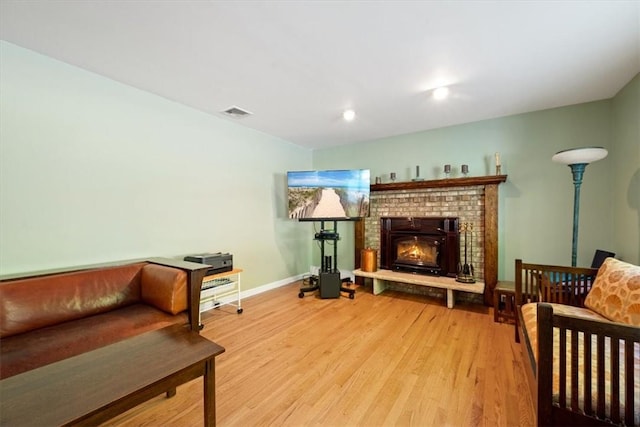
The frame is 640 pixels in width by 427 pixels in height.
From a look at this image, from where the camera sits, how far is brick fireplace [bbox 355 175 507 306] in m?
3.16

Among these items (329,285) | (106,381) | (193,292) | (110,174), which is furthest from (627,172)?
(110,174)

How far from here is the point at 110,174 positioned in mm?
2338

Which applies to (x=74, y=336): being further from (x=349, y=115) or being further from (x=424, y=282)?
(x=424, y=282)

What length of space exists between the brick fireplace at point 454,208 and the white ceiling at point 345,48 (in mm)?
1006

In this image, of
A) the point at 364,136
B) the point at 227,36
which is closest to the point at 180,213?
the point at 227,36

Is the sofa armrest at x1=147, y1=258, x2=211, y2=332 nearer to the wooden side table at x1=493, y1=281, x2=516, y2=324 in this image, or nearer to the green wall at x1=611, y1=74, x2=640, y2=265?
the wooden side table at x1=493, y1=281, x2=516, y2=324

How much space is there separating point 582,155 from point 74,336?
3.95 meters

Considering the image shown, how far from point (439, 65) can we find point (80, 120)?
10.0ft

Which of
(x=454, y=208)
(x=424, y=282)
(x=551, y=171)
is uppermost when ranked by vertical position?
(x=551, y=171)

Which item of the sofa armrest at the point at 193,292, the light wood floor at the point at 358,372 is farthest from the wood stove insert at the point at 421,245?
the sofa armrest at the point at 193,292

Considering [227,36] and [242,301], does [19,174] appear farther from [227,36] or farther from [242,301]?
[242,301]

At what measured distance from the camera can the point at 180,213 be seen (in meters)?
2.85

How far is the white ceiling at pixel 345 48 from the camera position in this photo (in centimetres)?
155

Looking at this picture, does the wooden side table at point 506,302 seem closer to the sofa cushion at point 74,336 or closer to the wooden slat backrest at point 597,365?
the wooden slat backrest at point 597,365
